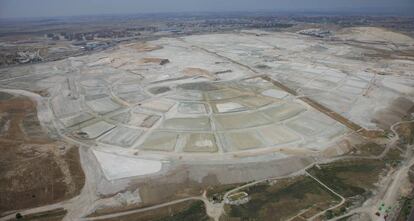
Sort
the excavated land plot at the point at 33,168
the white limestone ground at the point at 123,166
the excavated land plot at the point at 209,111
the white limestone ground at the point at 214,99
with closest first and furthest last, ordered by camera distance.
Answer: the excavated land plot at the point at 33,168 → the white limestone ground at the point at 123,166 → the excavated land plot at the point at 209,111 → the white limestone ground at the point at 214,99

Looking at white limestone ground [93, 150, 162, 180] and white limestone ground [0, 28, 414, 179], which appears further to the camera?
white limestone ground [0, 28, 414, 179]

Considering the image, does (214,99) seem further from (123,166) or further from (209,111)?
(123,166)

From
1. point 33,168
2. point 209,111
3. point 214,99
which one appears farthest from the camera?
point 214,99

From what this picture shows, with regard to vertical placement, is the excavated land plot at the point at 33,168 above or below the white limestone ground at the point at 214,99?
below

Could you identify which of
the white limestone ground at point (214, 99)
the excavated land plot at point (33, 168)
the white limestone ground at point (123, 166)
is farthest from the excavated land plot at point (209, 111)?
the excavated land plot at point (33, 168)

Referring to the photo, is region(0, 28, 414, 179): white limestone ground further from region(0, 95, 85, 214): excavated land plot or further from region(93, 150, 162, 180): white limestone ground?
region(0, 95, 85, 214): excavated land plot


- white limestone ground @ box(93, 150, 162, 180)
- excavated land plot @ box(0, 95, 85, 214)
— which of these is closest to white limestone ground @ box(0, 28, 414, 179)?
white limestone ground @ box(93, 150, 162, 180)

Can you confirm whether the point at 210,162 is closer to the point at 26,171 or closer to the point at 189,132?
the point at 189,132

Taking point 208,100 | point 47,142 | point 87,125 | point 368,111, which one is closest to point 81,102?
point 87,125

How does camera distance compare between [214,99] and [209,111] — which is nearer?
[209,111]

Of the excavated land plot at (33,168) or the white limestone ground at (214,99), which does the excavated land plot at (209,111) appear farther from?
the excavated land plot at (33,168)

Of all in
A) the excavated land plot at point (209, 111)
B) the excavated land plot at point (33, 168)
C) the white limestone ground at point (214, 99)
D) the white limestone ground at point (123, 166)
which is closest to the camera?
the excavated land plot at point (33, 168)

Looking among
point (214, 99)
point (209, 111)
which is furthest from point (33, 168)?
point (214, 99)
